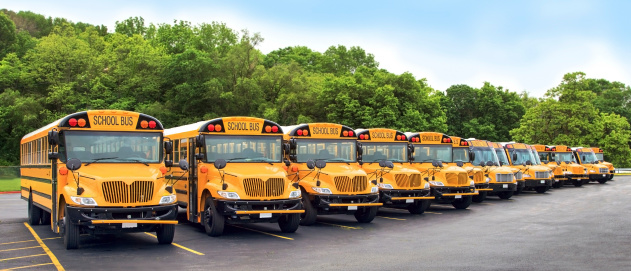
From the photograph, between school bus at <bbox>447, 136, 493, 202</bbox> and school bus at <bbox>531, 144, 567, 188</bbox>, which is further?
school bus at <bbox>531, 144, 567, 188</bbox>

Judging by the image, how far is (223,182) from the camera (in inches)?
533

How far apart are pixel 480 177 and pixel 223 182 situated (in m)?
12.6

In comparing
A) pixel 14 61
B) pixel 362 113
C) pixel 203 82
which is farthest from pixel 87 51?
pixel 362 113

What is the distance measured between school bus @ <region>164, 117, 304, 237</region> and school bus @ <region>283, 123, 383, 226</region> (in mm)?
958

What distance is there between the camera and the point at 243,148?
14578 mm

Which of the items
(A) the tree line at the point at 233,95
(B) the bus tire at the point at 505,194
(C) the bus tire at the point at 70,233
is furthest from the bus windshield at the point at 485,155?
(A) the tree line at the point at 233,95

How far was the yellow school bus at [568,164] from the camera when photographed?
3553cm

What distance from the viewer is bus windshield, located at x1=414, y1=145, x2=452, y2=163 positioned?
21500mm

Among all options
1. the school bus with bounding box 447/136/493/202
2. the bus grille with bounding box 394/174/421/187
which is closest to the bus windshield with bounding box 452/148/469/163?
the school bus with bounding box 447/136/493/202

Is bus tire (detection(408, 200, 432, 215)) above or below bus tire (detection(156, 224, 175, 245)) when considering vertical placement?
below

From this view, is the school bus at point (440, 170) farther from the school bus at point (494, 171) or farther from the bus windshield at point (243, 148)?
the bus windshield at point (243, 148)

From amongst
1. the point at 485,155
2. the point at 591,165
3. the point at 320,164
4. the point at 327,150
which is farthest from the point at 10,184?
the point at 591,165

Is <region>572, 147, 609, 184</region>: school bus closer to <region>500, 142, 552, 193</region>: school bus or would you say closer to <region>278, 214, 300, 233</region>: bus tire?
<region>500, 142, 552, 193</region>: school bus

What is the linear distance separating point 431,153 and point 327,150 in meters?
6.02
